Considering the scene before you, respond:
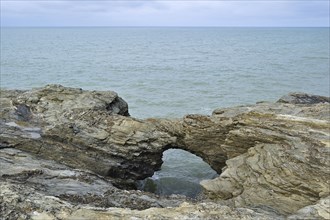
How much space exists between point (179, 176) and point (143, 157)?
5.87 meters

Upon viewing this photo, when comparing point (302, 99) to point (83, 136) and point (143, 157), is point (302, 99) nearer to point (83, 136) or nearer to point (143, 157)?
point (143, 157)

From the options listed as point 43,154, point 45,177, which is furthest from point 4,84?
point 45,177

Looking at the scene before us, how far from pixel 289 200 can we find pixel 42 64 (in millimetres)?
66354

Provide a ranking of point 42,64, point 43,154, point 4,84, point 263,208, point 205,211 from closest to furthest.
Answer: point 205,211 < point 263,208 < point 43,154 < point 4,84 < point 42,64

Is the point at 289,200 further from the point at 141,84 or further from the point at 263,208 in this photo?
the point at 141,84

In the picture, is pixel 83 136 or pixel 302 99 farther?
pixel 302 99

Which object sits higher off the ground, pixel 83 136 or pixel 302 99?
pixel 302 99

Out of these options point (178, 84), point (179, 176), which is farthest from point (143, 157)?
point (178, 84)

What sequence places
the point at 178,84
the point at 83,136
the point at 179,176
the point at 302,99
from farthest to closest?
the point at 178,84 → the point at 179,176 → the point at 302,99 → the point at 83,136

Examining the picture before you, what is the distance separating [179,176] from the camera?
22.0 m

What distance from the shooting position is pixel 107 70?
65.1m

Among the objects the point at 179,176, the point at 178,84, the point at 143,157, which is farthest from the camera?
the point at 178,84

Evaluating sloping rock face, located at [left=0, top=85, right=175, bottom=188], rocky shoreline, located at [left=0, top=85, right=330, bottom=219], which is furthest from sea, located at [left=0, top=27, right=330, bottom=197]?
rocky shoreline, located at [left=0, top=85, right=330, bottom=219]

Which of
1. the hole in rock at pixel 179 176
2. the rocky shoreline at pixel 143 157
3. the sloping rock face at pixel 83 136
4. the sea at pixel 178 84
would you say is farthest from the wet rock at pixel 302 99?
the sea at pixel 178 84
